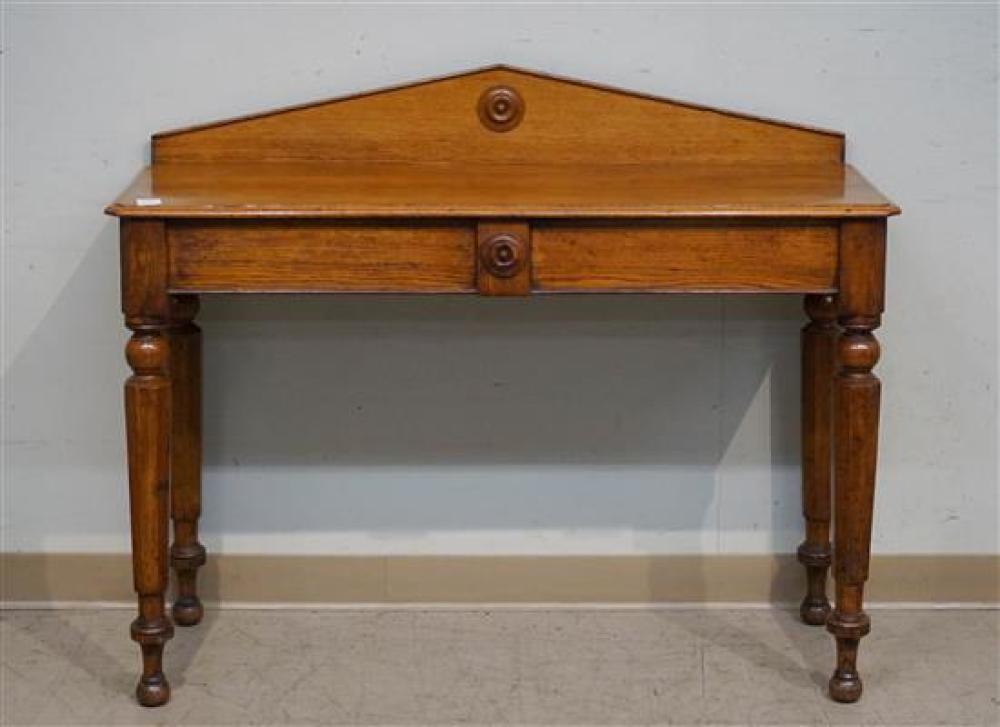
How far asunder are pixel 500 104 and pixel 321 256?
22.2 inches

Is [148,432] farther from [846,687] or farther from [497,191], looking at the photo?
[846,687]

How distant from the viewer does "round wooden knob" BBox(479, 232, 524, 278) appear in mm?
2721

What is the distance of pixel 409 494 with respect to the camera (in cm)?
336

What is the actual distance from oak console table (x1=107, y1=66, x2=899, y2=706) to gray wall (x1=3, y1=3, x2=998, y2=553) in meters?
0.10

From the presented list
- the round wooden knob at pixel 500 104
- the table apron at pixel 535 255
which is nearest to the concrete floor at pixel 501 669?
the table apron at pixel 535 255

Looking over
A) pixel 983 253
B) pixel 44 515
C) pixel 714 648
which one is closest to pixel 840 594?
pixel 714 648

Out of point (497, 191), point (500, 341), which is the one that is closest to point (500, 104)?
point (497, 191)

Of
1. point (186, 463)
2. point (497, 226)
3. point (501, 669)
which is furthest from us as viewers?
point (186, 463)

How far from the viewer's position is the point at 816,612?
129 inches

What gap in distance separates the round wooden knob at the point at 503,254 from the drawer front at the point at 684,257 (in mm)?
30

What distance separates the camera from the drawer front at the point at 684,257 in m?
2.74

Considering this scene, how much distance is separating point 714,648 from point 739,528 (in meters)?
0.30

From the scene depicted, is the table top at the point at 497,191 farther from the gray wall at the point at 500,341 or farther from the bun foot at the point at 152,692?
the bun foot at the point at 152,692

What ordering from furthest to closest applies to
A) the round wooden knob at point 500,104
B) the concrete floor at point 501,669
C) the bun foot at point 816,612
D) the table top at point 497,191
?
the bun foot at point 816,612
the round wooden knob at point 500,104
the concrete floor at point 501,669
the table top at point 497,191
